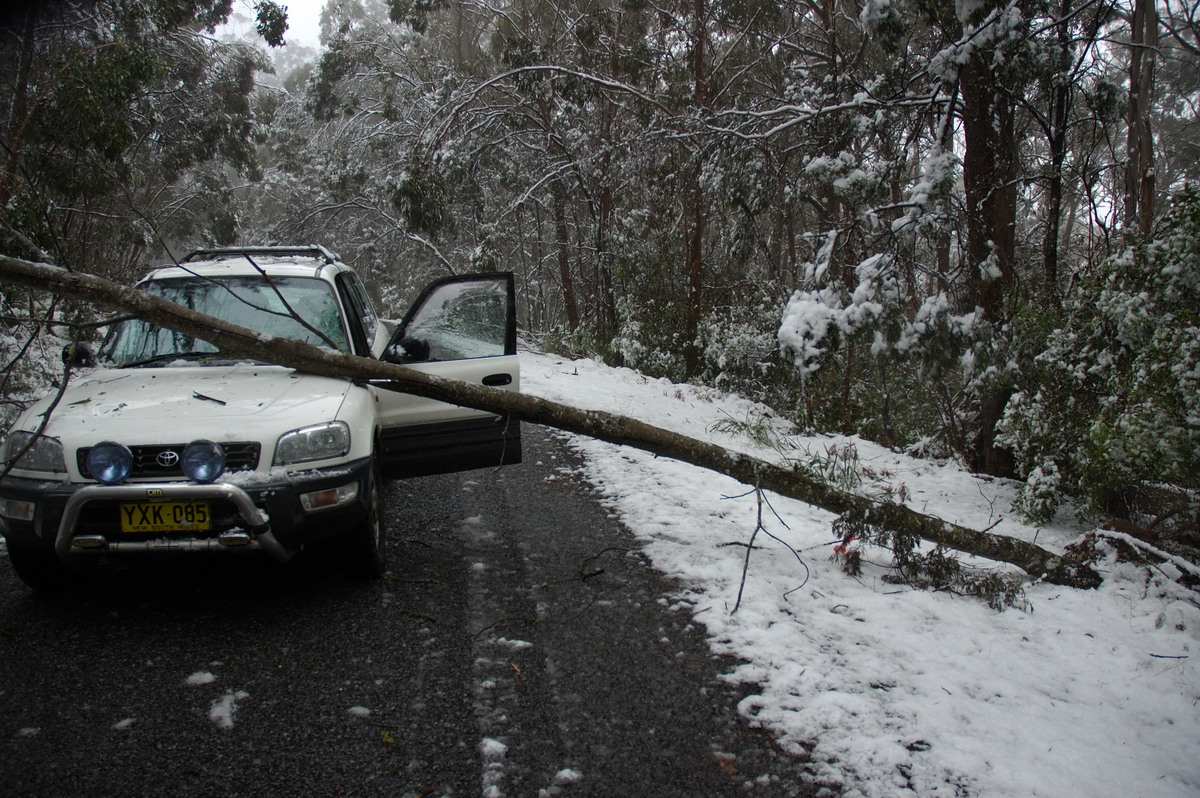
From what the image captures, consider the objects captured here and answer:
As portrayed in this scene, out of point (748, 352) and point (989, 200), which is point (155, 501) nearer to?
point (989, 200)

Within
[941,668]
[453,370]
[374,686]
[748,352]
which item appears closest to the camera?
[374,686]

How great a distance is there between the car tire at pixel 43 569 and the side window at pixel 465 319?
80.5 inches

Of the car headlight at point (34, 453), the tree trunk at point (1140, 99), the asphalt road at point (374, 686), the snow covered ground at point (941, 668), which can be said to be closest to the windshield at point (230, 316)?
the car headlight at point (34, 453)

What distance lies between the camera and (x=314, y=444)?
3.41 meters

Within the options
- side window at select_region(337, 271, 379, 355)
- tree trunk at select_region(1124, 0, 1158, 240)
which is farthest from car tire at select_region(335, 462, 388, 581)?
tree trunk at select_region(1124, 0, 1158, 240)

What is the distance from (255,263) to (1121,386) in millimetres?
5531

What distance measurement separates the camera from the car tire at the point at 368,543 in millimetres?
3646

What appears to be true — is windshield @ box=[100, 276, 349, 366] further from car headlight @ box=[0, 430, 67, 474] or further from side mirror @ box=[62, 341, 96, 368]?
car headlight @ box=[0, 430, 67, 474]

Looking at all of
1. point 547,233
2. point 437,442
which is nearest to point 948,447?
point 437,442

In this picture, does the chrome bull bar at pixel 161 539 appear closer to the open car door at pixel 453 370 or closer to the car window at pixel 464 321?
the open car door at pixel 453 370

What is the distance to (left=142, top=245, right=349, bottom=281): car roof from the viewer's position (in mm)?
4562

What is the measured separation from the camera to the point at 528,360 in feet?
41.8

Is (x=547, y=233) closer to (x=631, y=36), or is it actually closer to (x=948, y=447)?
(x=631, y=36)

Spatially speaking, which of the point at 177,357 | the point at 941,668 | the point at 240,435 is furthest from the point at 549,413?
the point at 941,668
